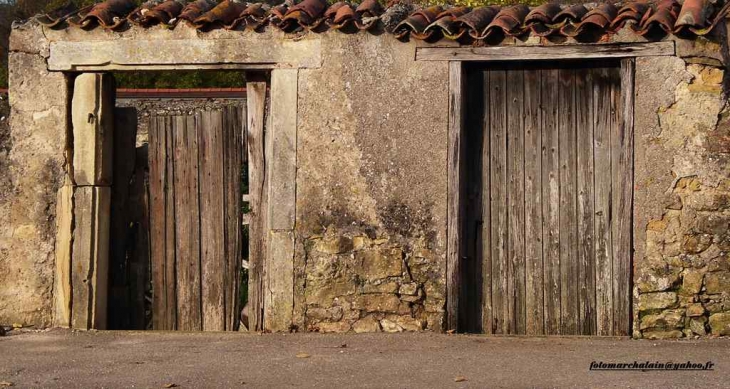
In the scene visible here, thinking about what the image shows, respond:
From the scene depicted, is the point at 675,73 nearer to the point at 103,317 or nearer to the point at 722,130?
the point at 722,130

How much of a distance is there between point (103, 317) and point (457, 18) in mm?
3483

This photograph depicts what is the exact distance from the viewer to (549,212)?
7746 millimetres

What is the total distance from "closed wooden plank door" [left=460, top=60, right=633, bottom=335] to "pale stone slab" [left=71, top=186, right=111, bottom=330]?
277 centimetres

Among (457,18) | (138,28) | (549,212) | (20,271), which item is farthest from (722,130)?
(20,271)

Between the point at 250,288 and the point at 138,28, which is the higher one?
the point at 138,28

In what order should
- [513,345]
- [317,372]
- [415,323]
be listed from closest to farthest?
[317,372] → [513,345] → [415,323]

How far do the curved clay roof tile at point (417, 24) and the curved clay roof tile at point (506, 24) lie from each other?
1.36ft

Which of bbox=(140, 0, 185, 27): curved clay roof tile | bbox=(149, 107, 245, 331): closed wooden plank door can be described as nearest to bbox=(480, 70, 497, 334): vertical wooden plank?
bbox=(149, 107, 245, 331): closed wooden plank door

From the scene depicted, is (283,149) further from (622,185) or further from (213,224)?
(622,185)

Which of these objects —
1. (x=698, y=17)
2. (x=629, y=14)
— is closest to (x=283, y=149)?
(x=629, y=14)

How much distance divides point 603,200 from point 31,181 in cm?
427

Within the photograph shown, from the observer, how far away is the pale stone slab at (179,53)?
784cm

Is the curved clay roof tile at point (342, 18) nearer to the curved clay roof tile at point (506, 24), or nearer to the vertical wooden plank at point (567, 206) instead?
the curved clay roof tile at point (506, 24)

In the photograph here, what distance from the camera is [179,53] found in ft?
26.0
